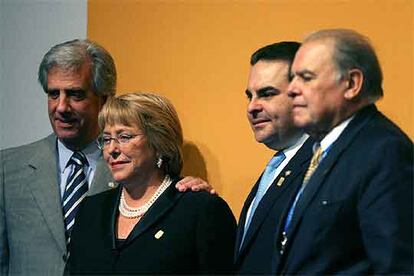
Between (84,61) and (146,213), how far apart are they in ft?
2.03

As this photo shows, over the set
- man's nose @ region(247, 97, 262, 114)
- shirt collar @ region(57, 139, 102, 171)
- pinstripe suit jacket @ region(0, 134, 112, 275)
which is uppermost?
man's nose @ region(247, 97, 262, 114)

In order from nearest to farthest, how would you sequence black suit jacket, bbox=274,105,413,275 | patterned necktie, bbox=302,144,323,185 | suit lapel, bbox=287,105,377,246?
black suit jacket, bbox=274,105,413,275 → suit lapel, bbox=287,105,377,246 → patterned necktie, bbox=302,144,323,185

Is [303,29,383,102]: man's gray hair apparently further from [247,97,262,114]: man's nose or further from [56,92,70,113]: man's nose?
[56,92,70,113]: man's nose

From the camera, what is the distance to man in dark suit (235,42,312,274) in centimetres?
215


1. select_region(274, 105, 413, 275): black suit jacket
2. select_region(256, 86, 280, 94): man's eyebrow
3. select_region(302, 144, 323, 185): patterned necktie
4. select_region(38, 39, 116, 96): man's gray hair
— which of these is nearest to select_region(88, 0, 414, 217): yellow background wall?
select_region(38, 39, 116, 96): man's gray hair

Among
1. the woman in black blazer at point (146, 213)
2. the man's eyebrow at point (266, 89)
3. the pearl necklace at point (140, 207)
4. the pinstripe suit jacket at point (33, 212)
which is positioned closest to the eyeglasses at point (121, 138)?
the woman in black blazer at point (146, 213)

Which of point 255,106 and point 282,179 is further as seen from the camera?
point 255,106

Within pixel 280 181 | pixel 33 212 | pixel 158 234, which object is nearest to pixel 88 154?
pixel 33 212

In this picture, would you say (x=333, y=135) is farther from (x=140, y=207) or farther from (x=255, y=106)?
(x=140, y=207)

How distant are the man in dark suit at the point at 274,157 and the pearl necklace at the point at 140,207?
26 centimetres

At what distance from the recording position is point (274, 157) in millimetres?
2365

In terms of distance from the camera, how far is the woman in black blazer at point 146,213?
7.47 feet

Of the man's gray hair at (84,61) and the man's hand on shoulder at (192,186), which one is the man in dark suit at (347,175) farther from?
the man's gray hair at (84,61)

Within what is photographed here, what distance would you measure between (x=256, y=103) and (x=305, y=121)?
44cm
